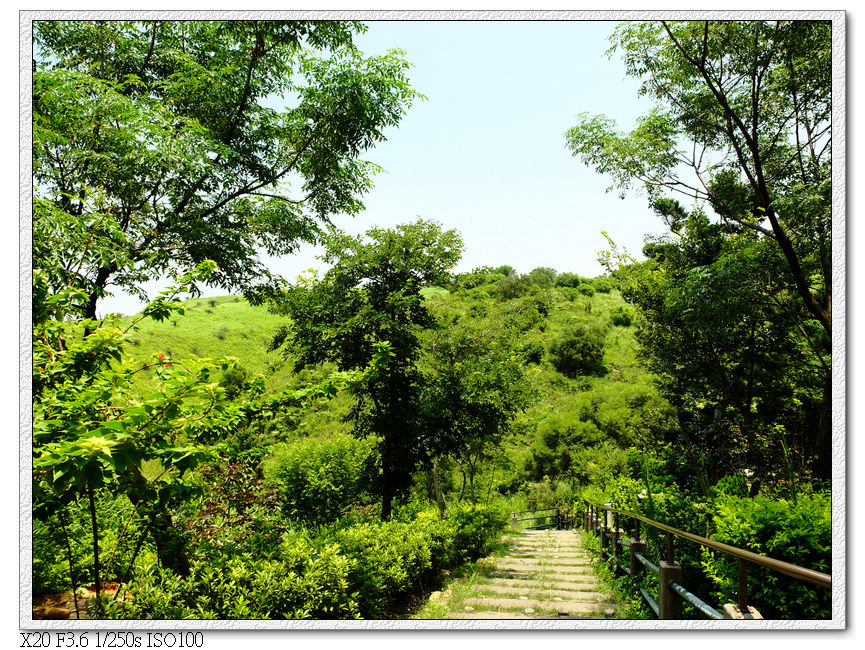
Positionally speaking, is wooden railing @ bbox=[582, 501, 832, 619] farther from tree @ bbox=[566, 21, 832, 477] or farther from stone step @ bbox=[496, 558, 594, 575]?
tree @ bbox=[566, 21, 832, 477]

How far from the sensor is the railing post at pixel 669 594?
8.74 ft

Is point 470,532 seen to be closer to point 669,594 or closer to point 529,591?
point 529,591

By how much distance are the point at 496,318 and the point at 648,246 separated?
277cm

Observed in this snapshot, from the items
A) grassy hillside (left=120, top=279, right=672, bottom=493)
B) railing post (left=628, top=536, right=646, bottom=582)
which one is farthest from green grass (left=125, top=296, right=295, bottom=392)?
railing post (left=628, top=536, right=646, bottom=582)

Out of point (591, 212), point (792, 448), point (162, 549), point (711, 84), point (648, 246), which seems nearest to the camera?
point (162, 549)

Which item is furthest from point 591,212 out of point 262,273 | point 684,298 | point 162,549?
point 162,549

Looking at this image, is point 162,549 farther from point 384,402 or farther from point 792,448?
point 792,448

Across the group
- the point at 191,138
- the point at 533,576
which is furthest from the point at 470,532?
the point at 191,138

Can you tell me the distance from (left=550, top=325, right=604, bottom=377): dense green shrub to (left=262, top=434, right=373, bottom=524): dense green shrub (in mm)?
13696

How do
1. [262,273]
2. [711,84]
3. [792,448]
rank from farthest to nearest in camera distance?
[792,448] < [262,273] < [711,84]

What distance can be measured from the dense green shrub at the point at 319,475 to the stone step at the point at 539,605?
421cm

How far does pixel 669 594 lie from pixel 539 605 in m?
0.85

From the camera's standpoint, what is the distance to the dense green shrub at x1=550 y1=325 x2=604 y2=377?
20266 millimetres

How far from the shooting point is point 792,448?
5.99 metres
